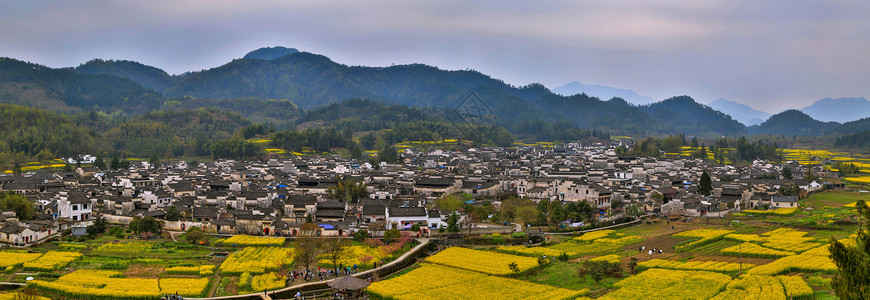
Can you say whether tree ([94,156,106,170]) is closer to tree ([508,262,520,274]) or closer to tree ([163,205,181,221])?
tree ([163,205,181,221])

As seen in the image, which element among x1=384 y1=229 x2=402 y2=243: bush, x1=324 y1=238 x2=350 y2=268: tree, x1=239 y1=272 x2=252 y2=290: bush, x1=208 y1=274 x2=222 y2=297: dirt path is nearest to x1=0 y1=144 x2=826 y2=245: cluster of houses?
x1=384 y1=229 x2=402 y2=243: bush

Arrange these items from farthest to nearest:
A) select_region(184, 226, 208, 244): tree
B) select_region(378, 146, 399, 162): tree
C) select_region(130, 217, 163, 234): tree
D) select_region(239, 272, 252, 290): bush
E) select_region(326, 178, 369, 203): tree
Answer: select_region(378, 146, 399, 162): tree < select_region(326, 178, 369, 203): tree < select_region(130, 217, 163, 234): tree < select_region(184, 226, 208, 244): tree < select_region(239, 272, 252, 290): bush

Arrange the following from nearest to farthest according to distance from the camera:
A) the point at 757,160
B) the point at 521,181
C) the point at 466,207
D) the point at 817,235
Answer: the point at 817,235 → the point at 466,207 → the point at 521,181 → the point at 757,160

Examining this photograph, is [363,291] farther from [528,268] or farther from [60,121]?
[60,121]

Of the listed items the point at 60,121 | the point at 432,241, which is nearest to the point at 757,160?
the point at 432,241

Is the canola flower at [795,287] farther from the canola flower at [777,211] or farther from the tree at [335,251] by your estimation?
the canola flower at [777,211]

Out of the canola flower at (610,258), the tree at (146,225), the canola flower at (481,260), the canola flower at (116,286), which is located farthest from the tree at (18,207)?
the canola flower at (610,258)
